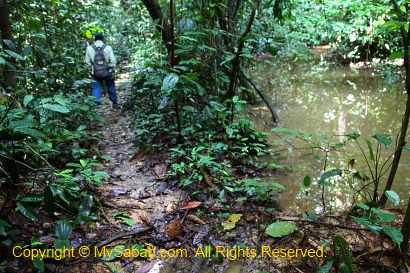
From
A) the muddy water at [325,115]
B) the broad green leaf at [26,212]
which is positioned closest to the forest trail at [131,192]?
the broad green leaf at [26,212]

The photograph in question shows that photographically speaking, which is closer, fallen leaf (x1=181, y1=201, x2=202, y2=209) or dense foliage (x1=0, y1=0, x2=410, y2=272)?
dense foliage (x1=0, y1=0, x2=410, y2=272)

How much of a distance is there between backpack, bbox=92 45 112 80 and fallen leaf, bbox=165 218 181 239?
4308 mm

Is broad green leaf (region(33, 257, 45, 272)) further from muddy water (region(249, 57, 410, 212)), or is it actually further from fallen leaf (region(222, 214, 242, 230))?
muddy water (region(249, 57, 410, 212))

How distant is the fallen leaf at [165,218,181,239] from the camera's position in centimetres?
280

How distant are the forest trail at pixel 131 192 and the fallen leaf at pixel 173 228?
10cm

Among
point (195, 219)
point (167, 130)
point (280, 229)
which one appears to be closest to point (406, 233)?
point (280, 229)

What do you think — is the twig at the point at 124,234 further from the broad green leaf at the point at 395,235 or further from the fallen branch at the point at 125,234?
the broad green leaf at the point at 395,235

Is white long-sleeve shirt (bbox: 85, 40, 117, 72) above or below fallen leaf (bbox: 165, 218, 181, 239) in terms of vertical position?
above

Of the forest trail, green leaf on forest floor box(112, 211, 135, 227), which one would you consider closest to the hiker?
the forest trail

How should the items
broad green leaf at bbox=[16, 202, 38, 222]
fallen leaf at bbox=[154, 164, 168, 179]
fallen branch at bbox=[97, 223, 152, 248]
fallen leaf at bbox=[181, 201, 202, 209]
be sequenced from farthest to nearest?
1. fallen leaf at bbox=[154, 164, 168, 179]
2. fallen leaf at bbox=[181, 201, 202, 209]
3. fallen branch at bbox=[97, 223, 152, 248]
4. broad green leaf at bbox=[16, 202, 38, 222]

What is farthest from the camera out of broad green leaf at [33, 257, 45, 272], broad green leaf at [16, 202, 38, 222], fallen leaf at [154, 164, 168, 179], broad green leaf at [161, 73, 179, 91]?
fallen leaf at [154, 164, 168, 179]

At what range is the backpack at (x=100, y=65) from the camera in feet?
20.8

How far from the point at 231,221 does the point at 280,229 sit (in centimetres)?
47

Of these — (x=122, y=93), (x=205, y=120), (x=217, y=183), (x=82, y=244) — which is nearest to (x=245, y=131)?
(x=205, y=120)
